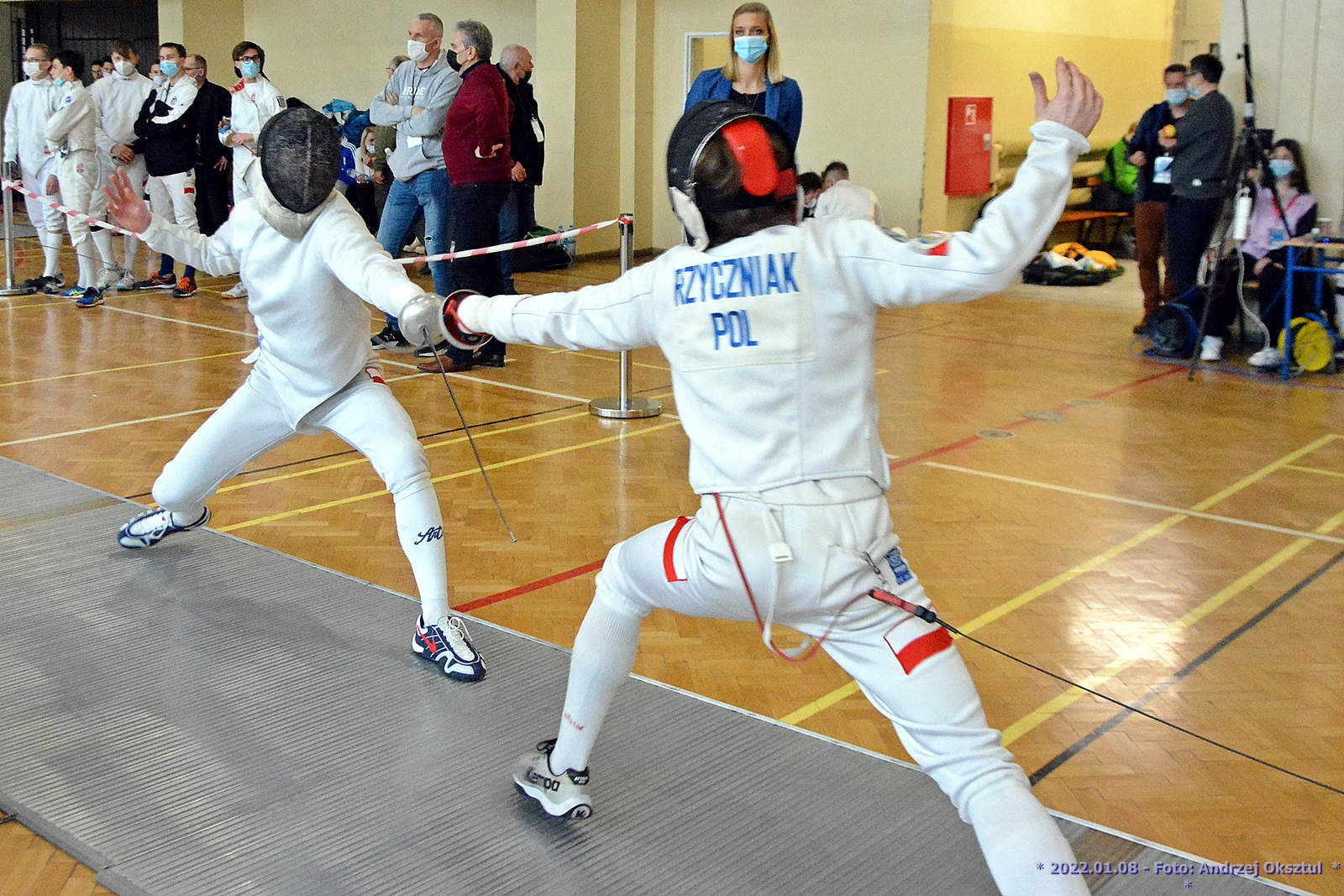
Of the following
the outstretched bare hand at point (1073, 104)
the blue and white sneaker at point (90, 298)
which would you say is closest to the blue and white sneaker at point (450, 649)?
the outstretched bare hand at point (1073, 104)

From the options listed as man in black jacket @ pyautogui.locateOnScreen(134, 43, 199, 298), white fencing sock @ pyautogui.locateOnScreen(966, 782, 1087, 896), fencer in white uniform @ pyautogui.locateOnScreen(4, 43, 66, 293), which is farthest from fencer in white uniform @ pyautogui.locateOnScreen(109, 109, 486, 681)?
fencer in white uniform @ pyautogui.locateOnScreen(4, 43, 66, 293)

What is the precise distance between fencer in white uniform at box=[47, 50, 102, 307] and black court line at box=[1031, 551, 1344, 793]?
Answer: 844 centimetres

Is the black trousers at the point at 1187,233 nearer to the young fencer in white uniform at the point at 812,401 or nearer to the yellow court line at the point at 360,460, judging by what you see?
the yellow court line at the point at 360,460

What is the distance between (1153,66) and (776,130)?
47.7ft

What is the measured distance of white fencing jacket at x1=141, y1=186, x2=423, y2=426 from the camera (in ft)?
11.3

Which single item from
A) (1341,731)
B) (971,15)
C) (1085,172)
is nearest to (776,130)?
(1341,731)

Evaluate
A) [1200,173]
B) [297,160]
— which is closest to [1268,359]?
[1200,173]

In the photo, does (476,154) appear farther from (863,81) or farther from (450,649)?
(863,81)

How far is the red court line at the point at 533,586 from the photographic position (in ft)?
12.9

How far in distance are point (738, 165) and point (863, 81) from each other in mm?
10006

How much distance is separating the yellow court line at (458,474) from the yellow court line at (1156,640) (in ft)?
7.28

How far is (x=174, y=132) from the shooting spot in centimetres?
955

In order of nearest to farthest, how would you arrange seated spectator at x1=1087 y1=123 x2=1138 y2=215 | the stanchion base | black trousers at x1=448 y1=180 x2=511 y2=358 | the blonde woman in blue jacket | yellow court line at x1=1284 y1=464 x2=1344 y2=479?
1. the blonde woman in blue jacket
2. yellow court line at x1=1284 y1=464 x2=1344 y2=479
3. the stanchion base
4. black trousers at x1=448 y1=180 x2=511 y2=358
5. seated spectator at x1=1087 y1=123 x2=1138 y2=215

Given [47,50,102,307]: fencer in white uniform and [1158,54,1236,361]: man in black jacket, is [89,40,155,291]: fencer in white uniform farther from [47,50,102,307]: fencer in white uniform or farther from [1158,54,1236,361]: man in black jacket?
[1158,54,1236,361]: man in black jacket
